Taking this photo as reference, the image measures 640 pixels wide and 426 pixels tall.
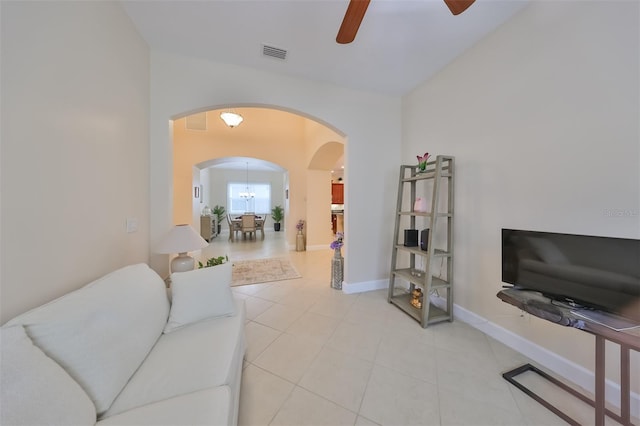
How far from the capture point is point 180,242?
2029mm

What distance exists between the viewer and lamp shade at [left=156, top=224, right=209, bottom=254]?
199 centimetres

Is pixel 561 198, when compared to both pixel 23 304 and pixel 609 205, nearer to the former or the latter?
pixel 609 205

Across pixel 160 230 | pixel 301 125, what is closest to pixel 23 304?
pixel 160 230

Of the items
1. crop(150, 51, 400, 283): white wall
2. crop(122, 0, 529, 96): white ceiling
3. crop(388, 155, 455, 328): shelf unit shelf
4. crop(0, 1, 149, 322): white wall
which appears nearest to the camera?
crop(0, 1, 149, 322): white wall

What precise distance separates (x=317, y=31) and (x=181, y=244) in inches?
92.8

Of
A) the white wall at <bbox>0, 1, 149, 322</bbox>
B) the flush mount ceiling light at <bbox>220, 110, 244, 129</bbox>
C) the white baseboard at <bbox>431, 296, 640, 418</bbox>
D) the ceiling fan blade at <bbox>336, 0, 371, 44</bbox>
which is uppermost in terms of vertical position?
the flush mount ceiling light at <bbox>220, 110, 244, 129</bbox>

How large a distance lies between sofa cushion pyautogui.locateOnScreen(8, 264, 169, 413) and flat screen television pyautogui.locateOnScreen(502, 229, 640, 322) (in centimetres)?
249

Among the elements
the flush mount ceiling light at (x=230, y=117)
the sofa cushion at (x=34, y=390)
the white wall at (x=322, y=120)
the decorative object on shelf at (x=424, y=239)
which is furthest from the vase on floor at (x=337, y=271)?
the flush mount ceiling light at (x=230, y=117)

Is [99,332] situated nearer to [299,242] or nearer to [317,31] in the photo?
[317,31]

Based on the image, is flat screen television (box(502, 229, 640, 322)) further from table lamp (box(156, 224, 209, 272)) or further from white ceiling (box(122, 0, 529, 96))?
table lamp (box(156, 224, 209, 272))

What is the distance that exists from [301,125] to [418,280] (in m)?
4.94

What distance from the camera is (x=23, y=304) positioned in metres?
1.02

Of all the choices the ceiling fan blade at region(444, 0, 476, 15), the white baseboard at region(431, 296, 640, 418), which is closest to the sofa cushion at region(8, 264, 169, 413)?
the ceiling fan blade at region(444, 0, 476, 15)

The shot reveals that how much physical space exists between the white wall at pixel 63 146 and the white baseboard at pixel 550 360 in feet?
10.7
